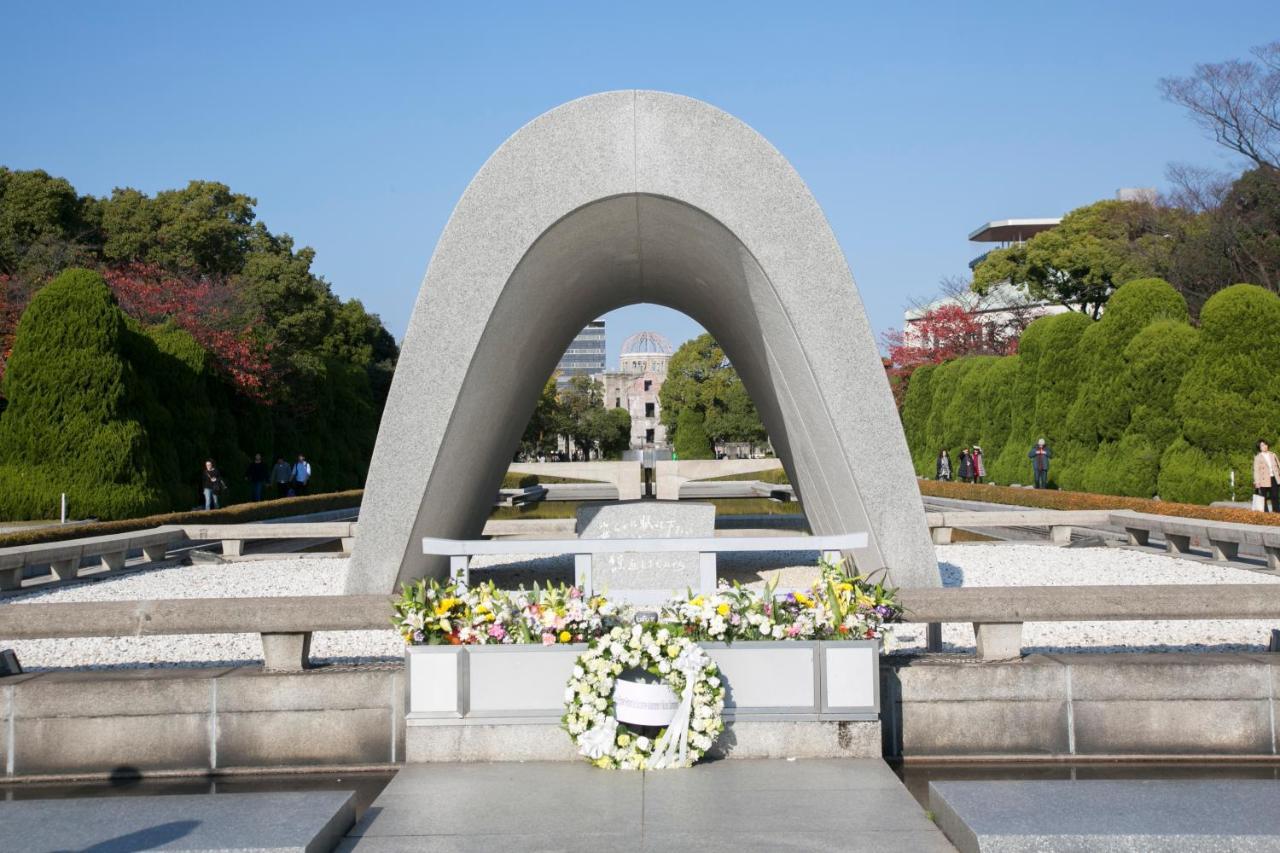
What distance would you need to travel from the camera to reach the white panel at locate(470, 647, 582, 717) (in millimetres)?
4645

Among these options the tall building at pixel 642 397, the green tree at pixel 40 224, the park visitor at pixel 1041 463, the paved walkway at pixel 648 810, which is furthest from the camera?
the tall building at pixel 642 397

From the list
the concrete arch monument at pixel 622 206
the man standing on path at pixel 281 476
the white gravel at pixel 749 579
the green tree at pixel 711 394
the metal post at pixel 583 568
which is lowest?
the white gravel at pixel 749 579

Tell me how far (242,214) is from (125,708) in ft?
110

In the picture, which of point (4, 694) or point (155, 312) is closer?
point (4, 694)

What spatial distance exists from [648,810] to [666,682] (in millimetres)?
610

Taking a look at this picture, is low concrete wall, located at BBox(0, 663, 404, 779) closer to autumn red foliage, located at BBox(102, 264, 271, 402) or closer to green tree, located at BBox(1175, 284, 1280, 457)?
green tree, located at BBox(1175, 284, 1280, 457)

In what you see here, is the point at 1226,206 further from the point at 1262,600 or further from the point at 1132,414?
the point at 1262,600

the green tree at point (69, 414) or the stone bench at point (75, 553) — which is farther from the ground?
the green tree at point (69, 414)

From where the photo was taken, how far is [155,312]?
2525 cm

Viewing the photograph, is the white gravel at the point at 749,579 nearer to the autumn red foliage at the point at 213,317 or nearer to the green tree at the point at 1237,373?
the green tree at the point at 1237,373

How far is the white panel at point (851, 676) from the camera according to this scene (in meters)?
4.62

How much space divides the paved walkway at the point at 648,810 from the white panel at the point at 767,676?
0.24m

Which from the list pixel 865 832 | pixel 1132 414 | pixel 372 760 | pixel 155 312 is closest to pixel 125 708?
pixel 372 760

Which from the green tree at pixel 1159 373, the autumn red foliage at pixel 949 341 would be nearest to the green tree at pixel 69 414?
the green tree at pixel 1159 373
